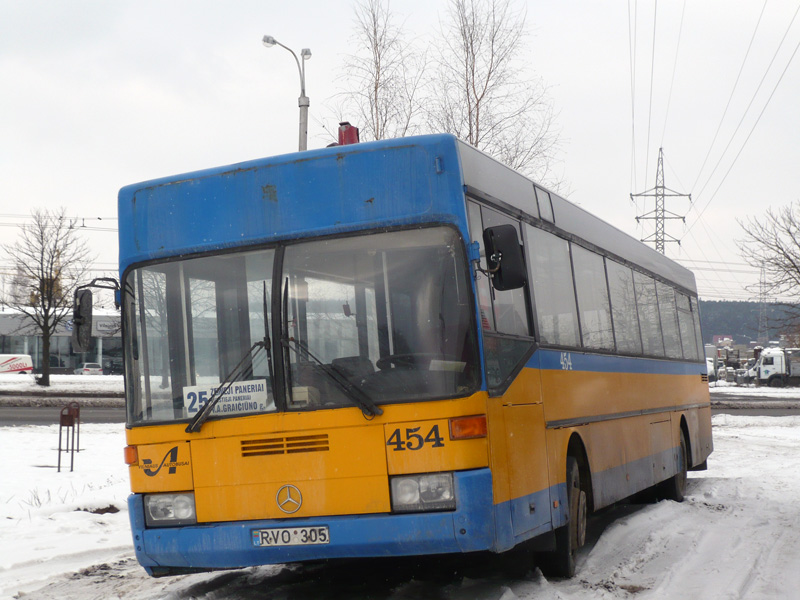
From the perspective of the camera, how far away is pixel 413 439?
18.4ft

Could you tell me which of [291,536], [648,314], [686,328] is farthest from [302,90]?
[291,536]

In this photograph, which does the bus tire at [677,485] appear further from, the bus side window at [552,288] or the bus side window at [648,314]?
the bus side window at [552,288]

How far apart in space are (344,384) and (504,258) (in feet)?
4.05

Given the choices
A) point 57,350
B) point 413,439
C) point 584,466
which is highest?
point 57,350

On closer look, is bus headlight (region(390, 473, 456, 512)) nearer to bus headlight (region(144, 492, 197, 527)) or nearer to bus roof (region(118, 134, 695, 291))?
bus headlight (region(144, 492, 197, 527))

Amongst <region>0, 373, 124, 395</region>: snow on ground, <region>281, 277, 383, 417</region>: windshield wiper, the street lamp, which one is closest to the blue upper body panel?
<region>281, 277, 383, 417</region>: windshield wiper

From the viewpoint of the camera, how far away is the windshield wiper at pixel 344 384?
5652mm

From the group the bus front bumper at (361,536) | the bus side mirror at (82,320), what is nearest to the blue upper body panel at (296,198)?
the bus side mirror at (82,320)

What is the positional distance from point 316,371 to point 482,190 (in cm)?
167

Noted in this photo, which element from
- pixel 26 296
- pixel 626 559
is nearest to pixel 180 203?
pixel 626 559

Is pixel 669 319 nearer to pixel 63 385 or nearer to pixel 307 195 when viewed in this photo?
pixel 307 195

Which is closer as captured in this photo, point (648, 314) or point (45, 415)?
point (648, 314)

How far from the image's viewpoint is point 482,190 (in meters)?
6.33

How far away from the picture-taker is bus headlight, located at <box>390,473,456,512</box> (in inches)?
219
